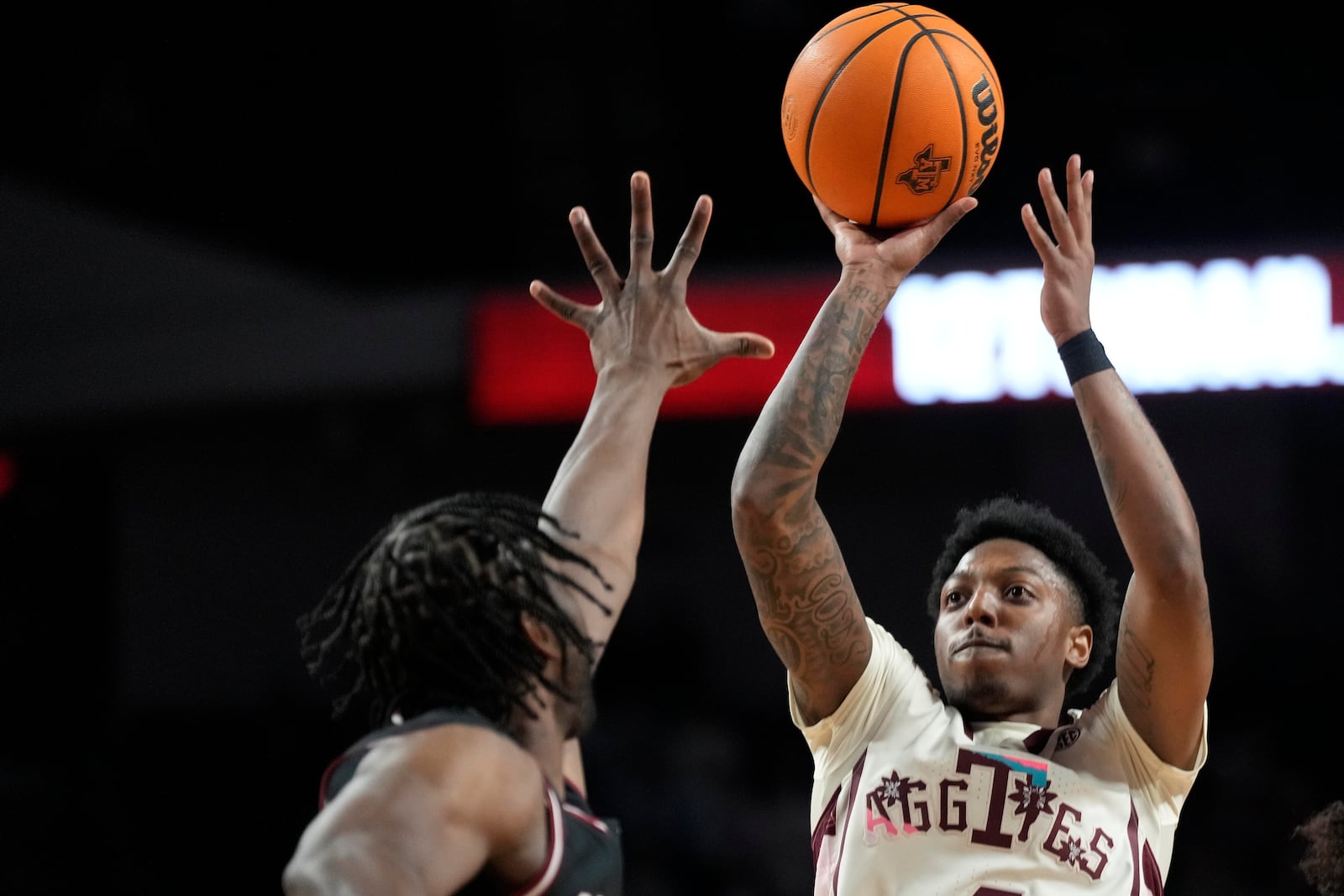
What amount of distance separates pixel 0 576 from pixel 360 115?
2.85 m

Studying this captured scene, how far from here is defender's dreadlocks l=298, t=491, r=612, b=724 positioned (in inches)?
71.1

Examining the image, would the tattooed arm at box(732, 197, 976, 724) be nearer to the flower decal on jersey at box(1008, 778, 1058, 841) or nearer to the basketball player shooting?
the basketball player shooting

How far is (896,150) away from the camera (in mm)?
2803

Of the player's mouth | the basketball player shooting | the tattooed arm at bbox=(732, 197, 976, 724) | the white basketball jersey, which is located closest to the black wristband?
the basketball player shooting

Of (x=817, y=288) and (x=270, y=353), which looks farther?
(x=270, y=353)

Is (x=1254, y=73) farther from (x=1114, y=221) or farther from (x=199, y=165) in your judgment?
(x=199, y=165)

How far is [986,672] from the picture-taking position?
2.89 metres

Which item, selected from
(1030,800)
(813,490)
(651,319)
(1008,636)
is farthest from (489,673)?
(1008,636)

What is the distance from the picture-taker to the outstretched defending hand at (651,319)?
2.34 metres

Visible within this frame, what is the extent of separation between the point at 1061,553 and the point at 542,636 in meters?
1.56

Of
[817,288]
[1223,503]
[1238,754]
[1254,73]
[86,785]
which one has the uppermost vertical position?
[1254,73]

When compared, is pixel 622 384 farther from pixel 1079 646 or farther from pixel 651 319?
pixel 1079 646

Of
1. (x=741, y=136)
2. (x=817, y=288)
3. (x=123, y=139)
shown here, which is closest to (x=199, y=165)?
(x=123, y=139)

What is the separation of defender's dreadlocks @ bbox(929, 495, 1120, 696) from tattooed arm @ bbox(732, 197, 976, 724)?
1.21 feet
